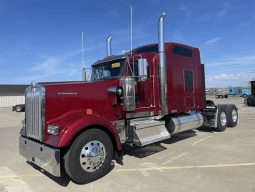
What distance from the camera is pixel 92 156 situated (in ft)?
12.6

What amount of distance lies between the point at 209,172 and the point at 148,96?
2.31m

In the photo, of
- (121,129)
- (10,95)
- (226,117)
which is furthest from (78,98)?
(10,95)

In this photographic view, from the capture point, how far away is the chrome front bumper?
11.3 ft

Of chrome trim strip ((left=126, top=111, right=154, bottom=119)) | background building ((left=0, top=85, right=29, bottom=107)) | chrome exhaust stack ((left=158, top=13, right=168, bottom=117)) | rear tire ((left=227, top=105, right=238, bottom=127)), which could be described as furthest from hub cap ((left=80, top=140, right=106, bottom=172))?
background building ((left=0, top=85, right=29, bottom=107))

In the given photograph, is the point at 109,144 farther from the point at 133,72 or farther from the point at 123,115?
the point at 133,72

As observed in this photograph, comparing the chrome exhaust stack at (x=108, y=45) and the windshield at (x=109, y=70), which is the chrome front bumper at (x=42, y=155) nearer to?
the windshield at (x=109, y=70)

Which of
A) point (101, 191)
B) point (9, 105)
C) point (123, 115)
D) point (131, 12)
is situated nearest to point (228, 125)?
point (123, 115)

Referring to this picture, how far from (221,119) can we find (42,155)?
7.21 metres

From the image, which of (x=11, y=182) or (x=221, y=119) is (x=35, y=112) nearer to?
(x=11, y=182)

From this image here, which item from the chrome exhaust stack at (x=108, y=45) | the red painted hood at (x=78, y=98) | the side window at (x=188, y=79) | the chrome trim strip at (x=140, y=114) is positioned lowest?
the chrome trim strip at (x=140, y=114)

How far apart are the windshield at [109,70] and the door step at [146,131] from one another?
1253mm

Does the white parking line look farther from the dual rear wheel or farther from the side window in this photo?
the dual rear wheel

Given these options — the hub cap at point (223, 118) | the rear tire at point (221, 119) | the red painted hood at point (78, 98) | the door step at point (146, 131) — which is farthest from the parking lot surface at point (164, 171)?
the hub cap at point (223, 118)

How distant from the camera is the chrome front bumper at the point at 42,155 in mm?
3453
